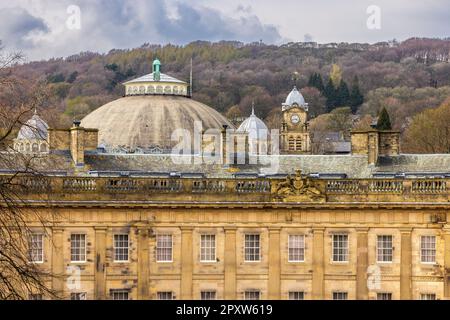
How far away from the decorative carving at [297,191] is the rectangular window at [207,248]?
361cm

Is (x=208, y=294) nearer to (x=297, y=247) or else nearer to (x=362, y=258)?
(x=297, y=247)

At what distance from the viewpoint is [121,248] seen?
5525cm

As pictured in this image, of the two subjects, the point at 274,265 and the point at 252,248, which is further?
the point at 252,248

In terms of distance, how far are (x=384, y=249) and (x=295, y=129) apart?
69.6 m

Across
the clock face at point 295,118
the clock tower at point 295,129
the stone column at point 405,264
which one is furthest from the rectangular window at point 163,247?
the clock face at point 295,118

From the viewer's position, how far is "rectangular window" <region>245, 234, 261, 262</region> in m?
55.6

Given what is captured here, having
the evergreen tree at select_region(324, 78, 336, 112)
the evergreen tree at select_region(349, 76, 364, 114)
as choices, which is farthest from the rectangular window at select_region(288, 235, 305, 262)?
the evergreen tree at select_region(349, 76, 364, 114)

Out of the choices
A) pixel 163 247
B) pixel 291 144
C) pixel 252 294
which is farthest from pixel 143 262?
pixel 291 144

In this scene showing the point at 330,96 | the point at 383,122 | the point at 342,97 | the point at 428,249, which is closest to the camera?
the point at 428,249

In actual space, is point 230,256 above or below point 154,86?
below

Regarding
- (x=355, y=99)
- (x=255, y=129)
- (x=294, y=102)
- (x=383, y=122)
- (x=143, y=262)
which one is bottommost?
(x=143, y=262)

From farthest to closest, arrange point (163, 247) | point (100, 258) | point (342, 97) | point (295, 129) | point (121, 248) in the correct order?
point (342, 97), point (295, 129), point (163, 247), point (121, 248), point (100, 258)
